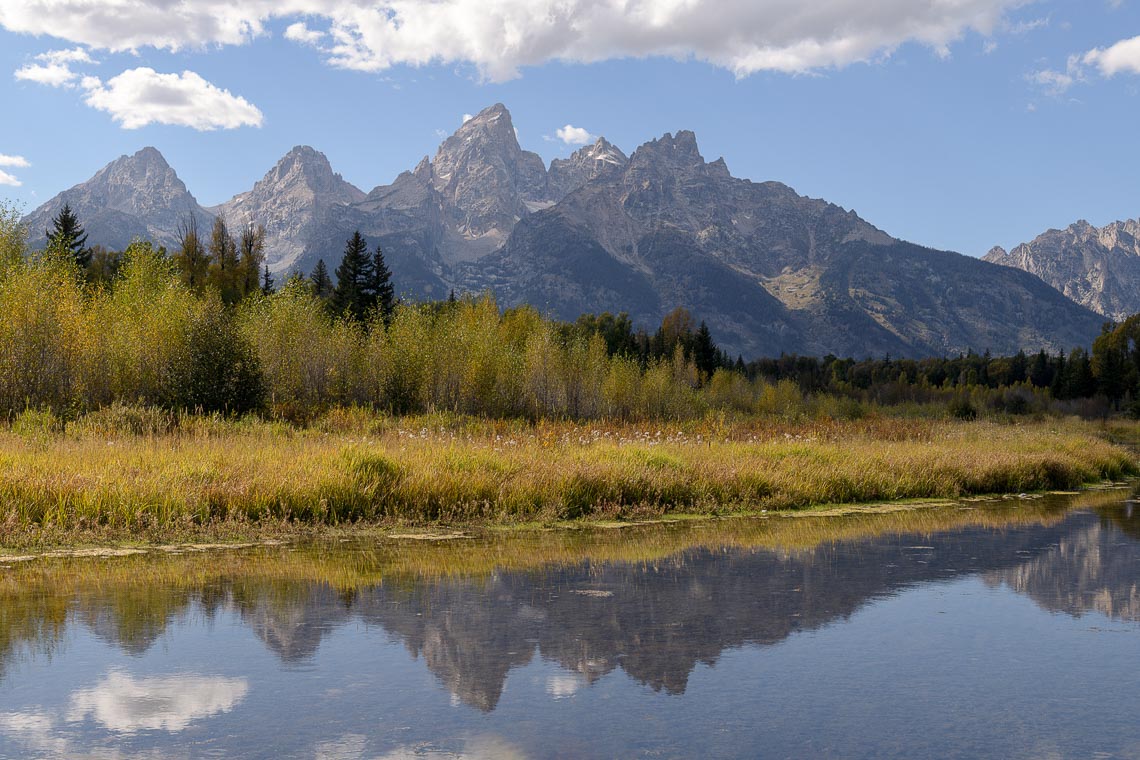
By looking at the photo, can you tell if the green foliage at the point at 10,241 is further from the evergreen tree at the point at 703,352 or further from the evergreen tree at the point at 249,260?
the evergreen tree at the point at 703,352

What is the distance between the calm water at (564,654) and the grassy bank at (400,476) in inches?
76.2

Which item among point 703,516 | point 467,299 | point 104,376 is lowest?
point 703,516

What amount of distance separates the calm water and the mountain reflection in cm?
4

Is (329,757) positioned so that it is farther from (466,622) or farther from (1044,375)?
(1044,375)

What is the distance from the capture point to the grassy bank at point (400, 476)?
49.1 feet

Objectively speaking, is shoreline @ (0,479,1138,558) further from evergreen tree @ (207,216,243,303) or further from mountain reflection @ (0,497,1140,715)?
evergreen tree @ (207,216,243,303)

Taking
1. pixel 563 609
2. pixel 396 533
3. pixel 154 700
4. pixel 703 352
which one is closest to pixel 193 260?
pixel 703 352

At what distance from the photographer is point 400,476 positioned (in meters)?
17.9

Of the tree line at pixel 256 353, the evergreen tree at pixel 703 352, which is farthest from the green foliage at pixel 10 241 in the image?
the evergreen tree at pixel 703 352

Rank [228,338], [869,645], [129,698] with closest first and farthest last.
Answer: [129,698]
[869,645]
[228,338]

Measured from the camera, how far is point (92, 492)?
49.1ft

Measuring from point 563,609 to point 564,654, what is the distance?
1.84 metres

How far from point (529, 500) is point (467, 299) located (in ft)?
180

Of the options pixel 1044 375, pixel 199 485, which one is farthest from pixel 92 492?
pixel 1044 375
